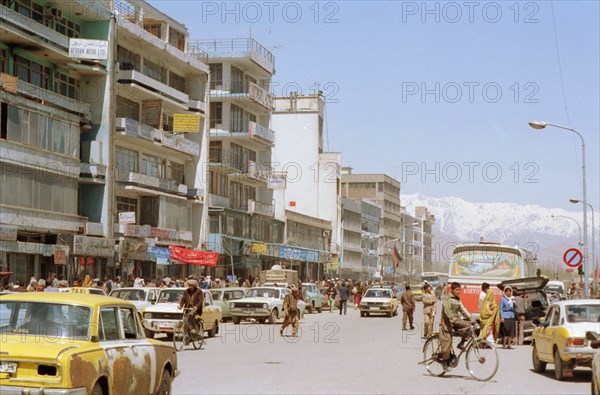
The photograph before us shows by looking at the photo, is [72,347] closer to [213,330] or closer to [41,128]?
[213,330]

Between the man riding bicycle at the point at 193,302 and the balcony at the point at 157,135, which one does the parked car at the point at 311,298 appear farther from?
the man riding bicycle at the point at 193,302

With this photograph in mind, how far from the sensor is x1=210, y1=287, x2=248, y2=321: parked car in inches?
1633

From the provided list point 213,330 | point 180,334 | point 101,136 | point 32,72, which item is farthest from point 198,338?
point 101,136

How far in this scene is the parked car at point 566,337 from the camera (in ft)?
58.0

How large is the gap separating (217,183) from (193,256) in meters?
13.9

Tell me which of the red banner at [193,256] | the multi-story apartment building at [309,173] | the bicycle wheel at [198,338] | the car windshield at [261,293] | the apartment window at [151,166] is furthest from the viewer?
the multi-story apartment building at [309,173]

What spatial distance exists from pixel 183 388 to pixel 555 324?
24.8 ft

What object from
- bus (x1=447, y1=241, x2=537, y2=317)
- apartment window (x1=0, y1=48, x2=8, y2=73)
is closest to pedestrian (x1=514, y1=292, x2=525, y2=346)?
bus (x1=447, y1=241, x2=537, y2=317)

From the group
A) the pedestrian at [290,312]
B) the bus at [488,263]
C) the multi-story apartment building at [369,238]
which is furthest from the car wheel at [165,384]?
the multi-story apartment building at [369,238]

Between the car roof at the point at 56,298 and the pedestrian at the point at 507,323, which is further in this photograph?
the pedestrian at the point at 507,323

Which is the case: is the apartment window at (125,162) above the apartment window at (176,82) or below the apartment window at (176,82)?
below

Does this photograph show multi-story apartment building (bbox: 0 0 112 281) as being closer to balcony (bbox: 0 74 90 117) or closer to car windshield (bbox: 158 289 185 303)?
balcony (bbox: 0 74 90 117)

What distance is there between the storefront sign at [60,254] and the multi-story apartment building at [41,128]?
4 cm

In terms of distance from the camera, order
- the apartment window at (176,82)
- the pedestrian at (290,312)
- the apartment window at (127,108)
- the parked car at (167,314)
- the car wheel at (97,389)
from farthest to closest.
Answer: the apartment window at (176,82), the apartment window at (127,108), the pedestrian at (290,312), the parked car at (167,314), the car wheel at (97,389)
